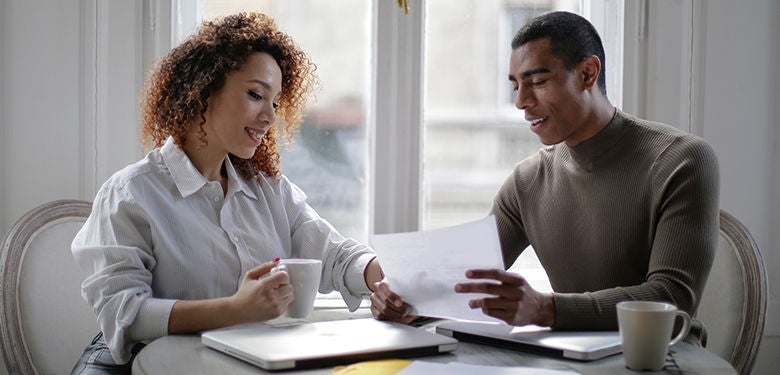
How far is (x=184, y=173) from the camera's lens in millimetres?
1731

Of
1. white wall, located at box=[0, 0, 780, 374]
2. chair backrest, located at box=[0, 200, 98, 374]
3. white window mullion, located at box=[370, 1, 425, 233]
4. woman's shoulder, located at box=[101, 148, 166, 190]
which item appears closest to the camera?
woman's shoulder, located at box=[101, 148, 166, 190]

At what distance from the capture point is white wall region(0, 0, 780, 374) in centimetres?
237

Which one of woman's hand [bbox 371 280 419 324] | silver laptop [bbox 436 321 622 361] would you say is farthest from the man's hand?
woman's hand [bbox 371 280 419 324]

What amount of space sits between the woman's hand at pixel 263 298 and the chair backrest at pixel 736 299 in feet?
4.27

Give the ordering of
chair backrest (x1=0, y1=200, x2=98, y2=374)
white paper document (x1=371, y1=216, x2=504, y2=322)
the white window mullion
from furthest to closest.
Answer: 1. the white window mullion
2. chair backrest (x1=0, y1=200, x2=98, y2=374)
3. white paper document (x1=371, y1=216, x2=504, y2=322)

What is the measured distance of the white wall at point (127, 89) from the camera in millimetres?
2371

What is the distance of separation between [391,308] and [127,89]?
1.29m

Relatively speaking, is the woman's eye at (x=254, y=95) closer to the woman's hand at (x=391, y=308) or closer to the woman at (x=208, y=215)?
the woman at (x=208, y=215)

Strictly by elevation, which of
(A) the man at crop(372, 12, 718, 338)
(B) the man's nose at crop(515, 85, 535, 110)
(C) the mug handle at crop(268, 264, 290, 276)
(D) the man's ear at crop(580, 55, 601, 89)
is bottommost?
(C) the mug handle at crop(268, 264, 290, 276)

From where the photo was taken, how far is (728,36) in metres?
2.55

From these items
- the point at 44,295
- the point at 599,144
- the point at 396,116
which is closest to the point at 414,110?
the point at 396,116

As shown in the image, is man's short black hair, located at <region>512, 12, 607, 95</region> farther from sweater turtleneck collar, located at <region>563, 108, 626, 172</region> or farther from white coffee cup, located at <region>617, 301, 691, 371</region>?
white coffee cup, located at <region>617, 301, 691, 371</region>

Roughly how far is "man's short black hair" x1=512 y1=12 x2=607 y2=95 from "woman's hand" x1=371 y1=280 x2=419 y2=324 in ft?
2.20

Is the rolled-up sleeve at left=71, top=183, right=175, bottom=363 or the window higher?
the window
